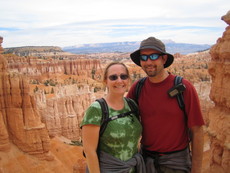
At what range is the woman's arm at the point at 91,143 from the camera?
8.66ft

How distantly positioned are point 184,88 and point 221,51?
4964 mm

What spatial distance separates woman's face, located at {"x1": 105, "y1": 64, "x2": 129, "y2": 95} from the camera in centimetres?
288

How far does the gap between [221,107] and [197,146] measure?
4937 mm

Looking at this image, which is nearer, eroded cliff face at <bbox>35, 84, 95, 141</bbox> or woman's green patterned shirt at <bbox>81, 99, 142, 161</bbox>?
woman's green patterned shirt at <bbox>81, 99, 142, 161</bbox>

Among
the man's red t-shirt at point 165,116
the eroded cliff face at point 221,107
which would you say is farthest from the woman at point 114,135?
the eroded cliff face at point 221,107

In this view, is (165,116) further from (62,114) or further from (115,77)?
(62,114)

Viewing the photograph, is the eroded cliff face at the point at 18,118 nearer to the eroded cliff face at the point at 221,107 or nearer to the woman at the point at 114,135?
the eroded cliff face at the point at 221,107

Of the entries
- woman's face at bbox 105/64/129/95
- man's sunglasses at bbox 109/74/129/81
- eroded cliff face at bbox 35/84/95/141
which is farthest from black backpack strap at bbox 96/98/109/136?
eroded cliff face at bbox 35/84/95/141

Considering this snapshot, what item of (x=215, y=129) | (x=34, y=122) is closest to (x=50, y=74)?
(x=34, y=122)

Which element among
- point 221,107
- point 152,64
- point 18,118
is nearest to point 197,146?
point 152,64

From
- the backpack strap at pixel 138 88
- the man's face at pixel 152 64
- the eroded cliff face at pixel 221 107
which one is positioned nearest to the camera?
the man's face at pixel 152 64

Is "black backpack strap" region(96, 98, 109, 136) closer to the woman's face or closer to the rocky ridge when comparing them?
the woman's face

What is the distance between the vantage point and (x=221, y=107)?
726 cm

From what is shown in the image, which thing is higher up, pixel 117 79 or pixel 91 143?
pixel 117 79
